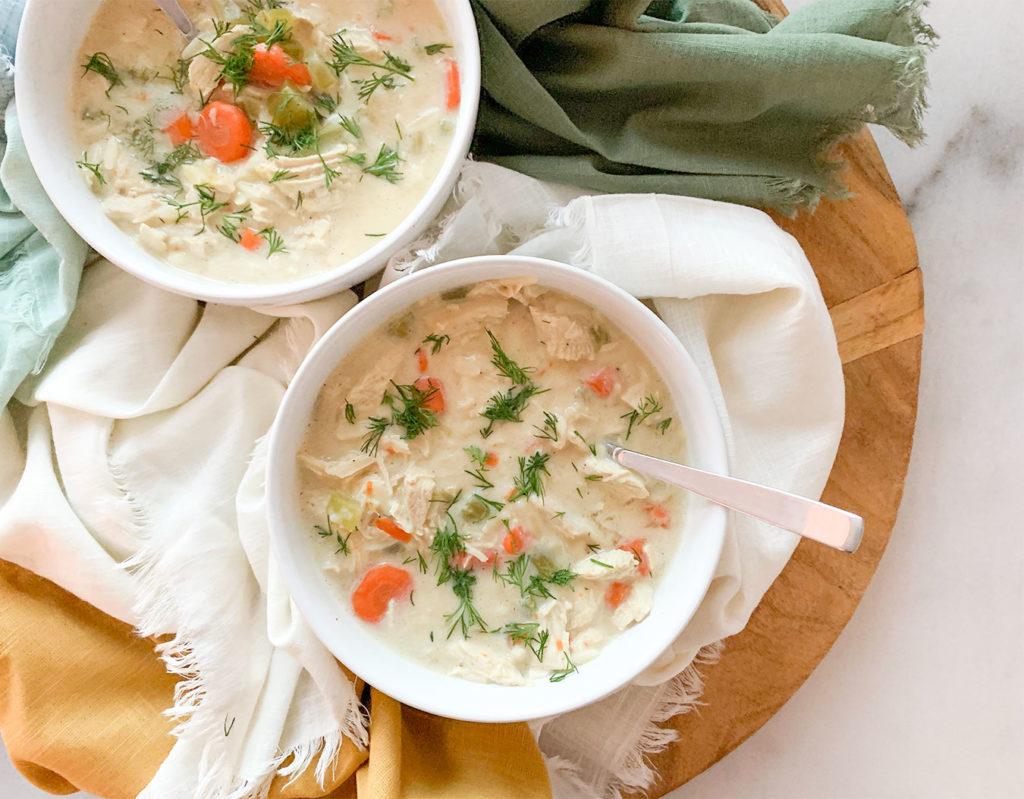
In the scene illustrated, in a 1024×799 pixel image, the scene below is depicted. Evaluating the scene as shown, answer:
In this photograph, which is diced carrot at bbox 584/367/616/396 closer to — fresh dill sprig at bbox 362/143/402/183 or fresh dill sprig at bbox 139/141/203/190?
fresh dill sprig at bbox 362/143/402/183

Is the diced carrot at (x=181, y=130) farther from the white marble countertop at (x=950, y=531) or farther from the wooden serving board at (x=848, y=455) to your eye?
the white marble countertop at (x=950, y=531)

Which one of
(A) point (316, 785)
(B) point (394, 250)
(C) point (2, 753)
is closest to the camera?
(B) point (394, 250)

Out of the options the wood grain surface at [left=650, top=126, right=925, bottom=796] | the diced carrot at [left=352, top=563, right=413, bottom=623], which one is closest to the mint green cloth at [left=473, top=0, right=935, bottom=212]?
the wood grain surface at [left=650, top=126, right=925, bottom=796]

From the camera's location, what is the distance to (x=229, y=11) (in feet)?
5.49

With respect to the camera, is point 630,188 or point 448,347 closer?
point 448,347

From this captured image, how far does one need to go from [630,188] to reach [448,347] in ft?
1.63

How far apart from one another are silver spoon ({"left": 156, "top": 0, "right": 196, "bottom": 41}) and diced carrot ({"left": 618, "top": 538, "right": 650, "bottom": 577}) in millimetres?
1226

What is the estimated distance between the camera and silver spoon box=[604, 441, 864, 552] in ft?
4.41

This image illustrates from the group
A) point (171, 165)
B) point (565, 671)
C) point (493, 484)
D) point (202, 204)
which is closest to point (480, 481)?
point (493, 484)

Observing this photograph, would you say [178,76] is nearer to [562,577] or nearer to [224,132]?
[224,132]

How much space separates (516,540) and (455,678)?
0.28m

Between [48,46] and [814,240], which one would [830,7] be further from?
[48,46]

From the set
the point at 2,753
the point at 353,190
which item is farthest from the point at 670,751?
the point at 2,753

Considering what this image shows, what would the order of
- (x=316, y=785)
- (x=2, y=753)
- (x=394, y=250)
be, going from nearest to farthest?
1. (x=394, y=250)
2. (x=316, y=785)
3. (x=2, y=753)
